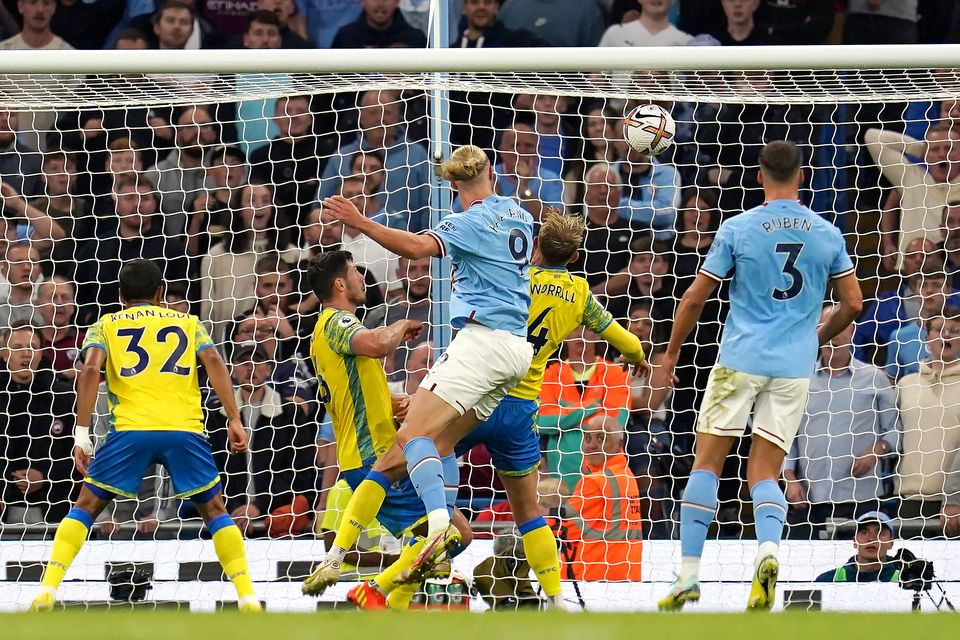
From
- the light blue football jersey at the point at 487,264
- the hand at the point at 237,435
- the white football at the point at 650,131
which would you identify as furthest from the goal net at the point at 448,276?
the light blue football jersey at the point at 487,264

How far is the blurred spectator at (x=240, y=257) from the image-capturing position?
9.52 meters

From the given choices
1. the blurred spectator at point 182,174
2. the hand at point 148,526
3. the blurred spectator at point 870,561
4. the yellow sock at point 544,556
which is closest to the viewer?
the yellow sock at point 544,556

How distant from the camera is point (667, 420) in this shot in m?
9.16

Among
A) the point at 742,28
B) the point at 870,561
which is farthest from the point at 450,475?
the point at 742,28

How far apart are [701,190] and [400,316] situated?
230 centimetres

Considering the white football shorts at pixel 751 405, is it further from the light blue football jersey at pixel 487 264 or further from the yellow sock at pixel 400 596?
the yellow sock at pixel 400 596

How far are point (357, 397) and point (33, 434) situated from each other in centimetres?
299

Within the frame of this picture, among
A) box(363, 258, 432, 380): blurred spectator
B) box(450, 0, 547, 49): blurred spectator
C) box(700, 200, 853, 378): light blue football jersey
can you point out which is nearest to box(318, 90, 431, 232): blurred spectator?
box(363, 258, 432, 380): blurred spectator

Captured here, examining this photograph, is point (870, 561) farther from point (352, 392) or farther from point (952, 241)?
point (352, 392)

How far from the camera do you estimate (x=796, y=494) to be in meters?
8.98

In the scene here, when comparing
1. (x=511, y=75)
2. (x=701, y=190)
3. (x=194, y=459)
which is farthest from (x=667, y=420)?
(x=194, y=459)

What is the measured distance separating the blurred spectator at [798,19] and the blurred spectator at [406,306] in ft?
11.5

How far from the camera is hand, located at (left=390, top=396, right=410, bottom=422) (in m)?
7.80

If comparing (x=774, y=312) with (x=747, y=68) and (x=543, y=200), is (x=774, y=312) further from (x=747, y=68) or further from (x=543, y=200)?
(x=543, y=200)
